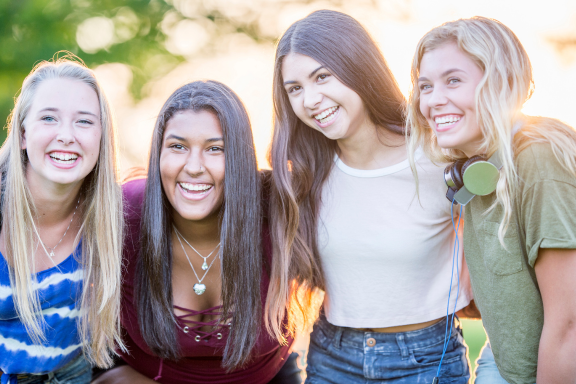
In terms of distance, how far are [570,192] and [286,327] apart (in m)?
1.58

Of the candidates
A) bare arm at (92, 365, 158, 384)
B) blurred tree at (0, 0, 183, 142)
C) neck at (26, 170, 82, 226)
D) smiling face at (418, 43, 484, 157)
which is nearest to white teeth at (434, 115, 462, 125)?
smiling face at (418, 43, 484, 157)

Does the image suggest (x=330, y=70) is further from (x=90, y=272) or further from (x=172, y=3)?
(x=172, y=3)

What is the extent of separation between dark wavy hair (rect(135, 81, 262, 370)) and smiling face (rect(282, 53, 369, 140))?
0.33 metres

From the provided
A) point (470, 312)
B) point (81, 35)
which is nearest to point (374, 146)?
point (470, 312)

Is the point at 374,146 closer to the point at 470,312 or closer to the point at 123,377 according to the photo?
the point at 470,312

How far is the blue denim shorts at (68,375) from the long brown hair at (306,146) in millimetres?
978

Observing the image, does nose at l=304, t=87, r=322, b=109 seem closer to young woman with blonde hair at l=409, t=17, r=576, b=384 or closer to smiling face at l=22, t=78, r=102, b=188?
young woman with blonde hair at l=409, t=17, r=576, b=384

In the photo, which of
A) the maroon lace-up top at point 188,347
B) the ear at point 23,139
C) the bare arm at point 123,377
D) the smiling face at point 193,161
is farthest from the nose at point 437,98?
the bare arm at point 123,377

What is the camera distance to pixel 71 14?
7930 mm

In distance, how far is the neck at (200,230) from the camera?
276 cm

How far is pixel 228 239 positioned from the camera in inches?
101

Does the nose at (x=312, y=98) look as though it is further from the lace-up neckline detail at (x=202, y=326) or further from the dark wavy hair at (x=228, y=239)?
the lace-up neckline detail at (x=202, y=326)

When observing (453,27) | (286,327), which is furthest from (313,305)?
(453,27)

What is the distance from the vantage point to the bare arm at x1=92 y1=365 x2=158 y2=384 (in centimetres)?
276
